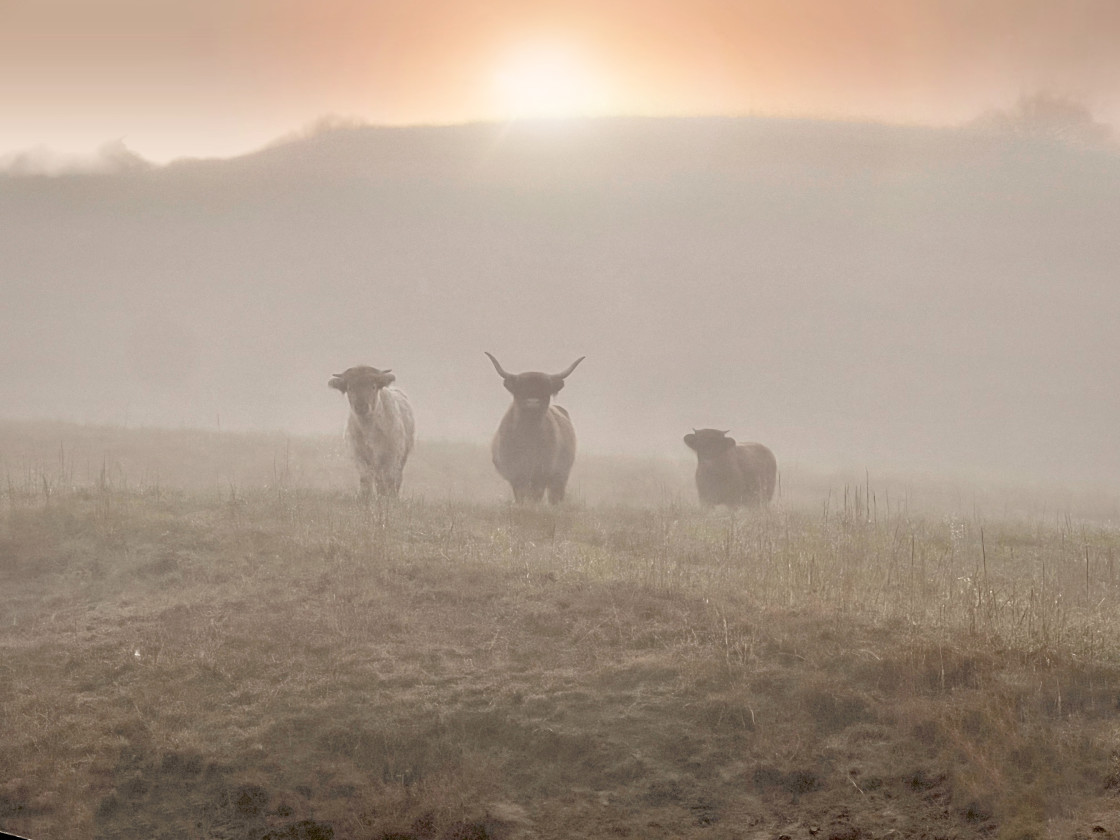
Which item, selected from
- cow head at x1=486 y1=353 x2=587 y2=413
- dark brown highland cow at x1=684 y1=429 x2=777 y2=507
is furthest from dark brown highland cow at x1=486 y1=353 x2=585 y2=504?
dark brown highland cow at x1=684 y1=429 x2=777 y2=507

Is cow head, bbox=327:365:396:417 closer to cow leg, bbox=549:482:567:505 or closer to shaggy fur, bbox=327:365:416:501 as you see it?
shaggy fur, bbox=327:365:416:501

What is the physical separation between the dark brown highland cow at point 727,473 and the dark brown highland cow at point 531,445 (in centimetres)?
284

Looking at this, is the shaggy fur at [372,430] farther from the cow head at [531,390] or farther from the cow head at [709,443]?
the cow head at [709,443]

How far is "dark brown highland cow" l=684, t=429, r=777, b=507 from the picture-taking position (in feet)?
53.6

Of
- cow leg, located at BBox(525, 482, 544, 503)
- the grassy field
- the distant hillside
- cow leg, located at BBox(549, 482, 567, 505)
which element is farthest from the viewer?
the distant hillside

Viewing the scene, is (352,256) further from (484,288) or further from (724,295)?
(724,295)

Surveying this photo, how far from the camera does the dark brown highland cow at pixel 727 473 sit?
16328 mm

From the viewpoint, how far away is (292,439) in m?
22.4

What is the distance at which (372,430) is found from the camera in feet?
45.1

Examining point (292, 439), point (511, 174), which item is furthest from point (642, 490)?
point (511, 174)

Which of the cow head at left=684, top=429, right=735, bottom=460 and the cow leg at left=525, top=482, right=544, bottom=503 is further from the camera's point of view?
the cow head at left=684, top=429, right=735, bottom=460

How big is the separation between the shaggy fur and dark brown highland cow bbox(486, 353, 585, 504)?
144cm

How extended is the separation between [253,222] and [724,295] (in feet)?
101

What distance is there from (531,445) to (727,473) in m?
3.91
